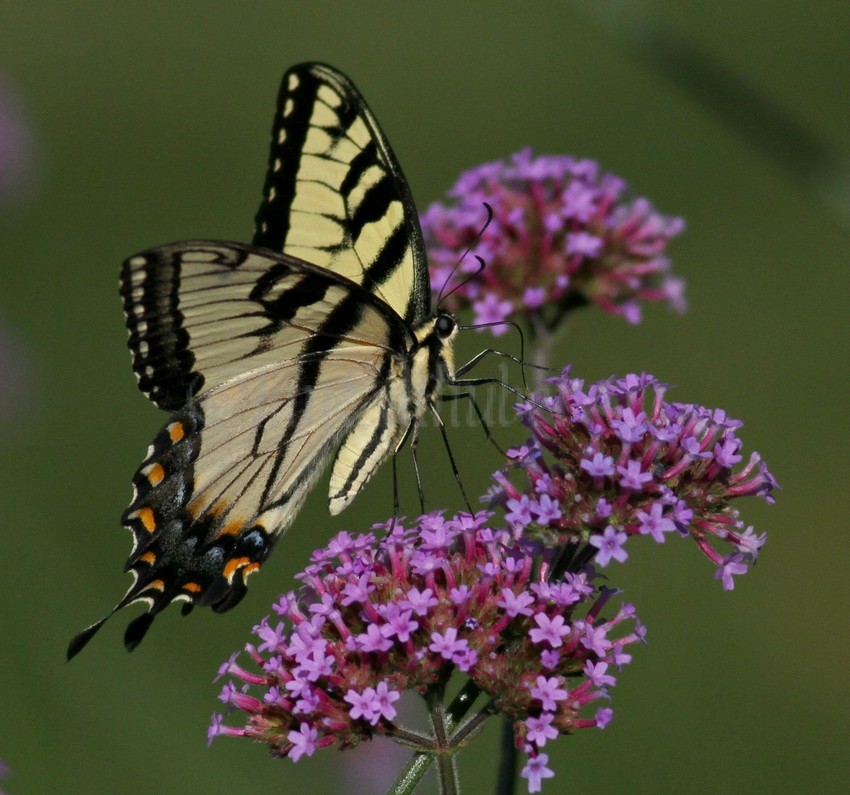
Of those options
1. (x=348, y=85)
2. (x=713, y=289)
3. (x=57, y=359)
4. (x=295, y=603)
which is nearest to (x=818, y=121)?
(x=713, y=289)

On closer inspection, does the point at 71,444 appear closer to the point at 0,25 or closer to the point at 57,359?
the point at 57,359

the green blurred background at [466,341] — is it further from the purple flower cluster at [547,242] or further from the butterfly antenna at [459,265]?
the butterfly antenna at [459,265]

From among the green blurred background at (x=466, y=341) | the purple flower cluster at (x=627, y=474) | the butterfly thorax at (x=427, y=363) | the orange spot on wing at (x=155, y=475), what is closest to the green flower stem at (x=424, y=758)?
the purple flower cluster at (x=627, y=474)

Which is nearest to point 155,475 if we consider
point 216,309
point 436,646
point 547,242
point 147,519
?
point 147,519

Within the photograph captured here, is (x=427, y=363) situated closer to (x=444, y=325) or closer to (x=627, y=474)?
(x=444, y=325)

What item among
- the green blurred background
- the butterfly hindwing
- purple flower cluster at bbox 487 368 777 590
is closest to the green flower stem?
purple flower cluster at bbox 487 368 777 590

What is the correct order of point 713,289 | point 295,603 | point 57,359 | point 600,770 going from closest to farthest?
1. point 295,603
2. point 600,770
3. point 57,359
4. point 713,289

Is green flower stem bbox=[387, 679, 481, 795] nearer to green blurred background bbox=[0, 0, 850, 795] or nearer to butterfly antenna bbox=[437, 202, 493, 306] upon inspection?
butterfly antenna bbox=[437, 202, 493, 306]
